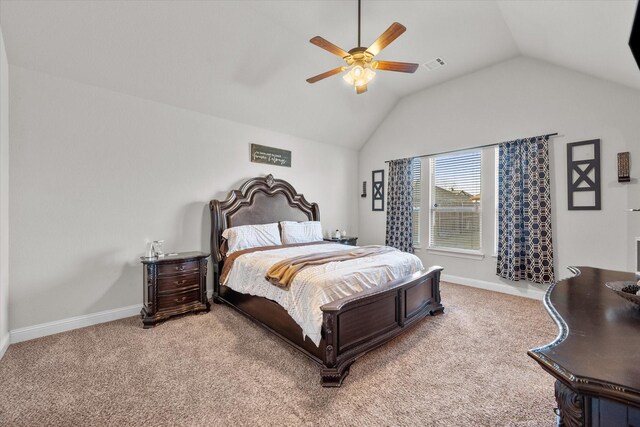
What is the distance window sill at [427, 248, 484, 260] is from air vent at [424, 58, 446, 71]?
119 inches

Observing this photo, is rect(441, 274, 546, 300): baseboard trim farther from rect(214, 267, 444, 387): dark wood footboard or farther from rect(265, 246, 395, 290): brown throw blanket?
rect(265, 246, 395, 290): brown throw blanket

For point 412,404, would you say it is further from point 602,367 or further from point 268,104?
point 268,104

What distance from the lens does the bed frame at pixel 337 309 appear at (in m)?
2.00

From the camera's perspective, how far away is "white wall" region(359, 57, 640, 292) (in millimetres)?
3215

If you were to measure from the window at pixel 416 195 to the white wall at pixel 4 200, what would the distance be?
5362 mm

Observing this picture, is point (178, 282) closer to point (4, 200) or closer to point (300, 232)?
point (4, 200)

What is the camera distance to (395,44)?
365cm

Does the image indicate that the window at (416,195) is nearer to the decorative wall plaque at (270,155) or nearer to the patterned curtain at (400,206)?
the patterned curtain at (400,206)

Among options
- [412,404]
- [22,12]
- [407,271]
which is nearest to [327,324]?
[412,404]

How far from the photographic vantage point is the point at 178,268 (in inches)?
125

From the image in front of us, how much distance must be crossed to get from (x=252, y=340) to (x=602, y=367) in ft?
8.24

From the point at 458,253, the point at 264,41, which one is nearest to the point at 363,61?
the point at 264,41

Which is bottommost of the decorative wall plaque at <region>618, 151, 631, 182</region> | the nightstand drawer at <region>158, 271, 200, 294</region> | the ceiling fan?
the nightstand drawer at <region>158, 271, 200, 294</region>

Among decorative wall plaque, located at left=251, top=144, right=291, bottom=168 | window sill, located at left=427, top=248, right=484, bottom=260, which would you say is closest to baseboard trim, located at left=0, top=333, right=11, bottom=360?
decorative wall plaque, located at left=251, top=144, right=291, bottom=168
